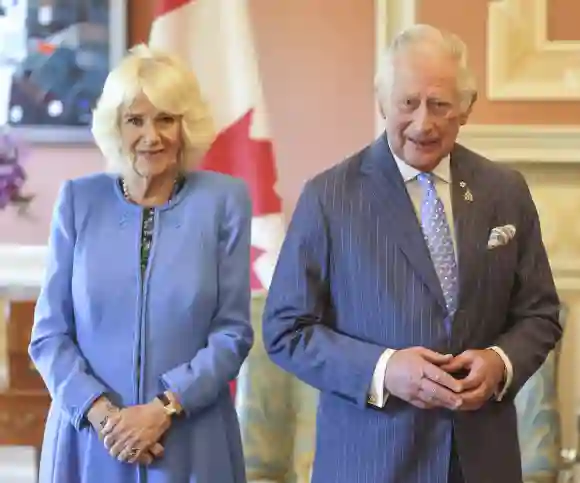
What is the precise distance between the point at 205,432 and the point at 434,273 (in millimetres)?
506

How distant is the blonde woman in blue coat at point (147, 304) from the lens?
4.95 ft

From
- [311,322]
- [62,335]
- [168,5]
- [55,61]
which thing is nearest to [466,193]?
[311,322]

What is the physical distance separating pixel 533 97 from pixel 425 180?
3.46 feet

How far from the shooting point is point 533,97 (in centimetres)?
234

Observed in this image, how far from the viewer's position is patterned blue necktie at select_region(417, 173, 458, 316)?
1.37m

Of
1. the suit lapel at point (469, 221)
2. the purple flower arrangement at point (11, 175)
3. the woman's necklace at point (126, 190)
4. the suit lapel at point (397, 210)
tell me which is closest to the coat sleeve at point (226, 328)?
the woman's necklace at point (126, 190)

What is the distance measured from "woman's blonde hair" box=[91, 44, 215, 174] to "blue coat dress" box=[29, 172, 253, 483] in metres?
0.08

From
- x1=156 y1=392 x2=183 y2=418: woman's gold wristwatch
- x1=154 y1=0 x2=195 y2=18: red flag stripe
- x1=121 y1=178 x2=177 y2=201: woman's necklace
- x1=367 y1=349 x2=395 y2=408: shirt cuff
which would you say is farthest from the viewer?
x1=154 y1=0 x2=195 y2=18: red flag stripe

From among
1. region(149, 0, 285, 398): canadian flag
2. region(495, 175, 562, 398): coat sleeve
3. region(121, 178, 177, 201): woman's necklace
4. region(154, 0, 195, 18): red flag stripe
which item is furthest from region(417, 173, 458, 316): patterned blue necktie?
region(154, 0, 195, 18): red flag stripe

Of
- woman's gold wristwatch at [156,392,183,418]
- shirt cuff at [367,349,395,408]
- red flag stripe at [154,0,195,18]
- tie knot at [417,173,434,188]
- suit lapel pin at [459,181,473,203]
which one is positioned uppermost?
red flag stripe at [154,0,195,18]

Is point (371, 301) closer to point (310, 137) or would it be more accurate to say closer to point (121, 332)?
point (121, 332)

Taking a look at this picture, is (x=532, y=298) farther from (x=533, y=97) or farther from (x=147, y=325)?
(x=533, y=97)

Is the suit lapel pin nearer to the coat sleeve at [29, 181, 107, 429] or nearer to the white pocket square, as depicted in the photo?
the white pocket square

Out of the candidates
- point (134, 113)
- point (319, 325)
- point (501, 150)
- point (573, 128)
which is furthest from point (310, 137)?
point (319, 325)
